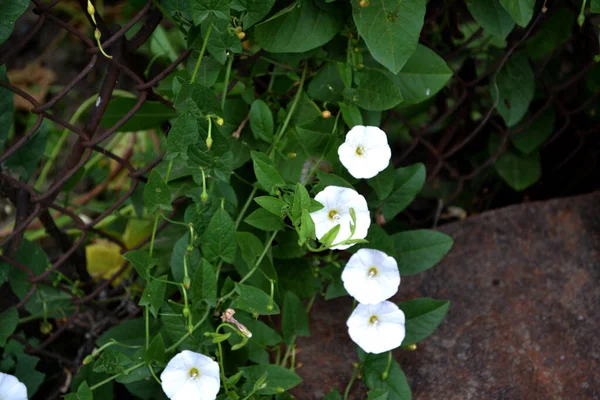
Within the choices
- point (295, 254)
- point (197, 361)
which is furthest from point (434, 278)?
point (197, 361)

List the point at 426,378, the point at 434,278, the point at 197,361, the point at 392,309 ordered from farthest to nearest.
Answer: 1. the point at 434,278
2. the point at 426,378
3. the point at 392,309
4. the point at 197,361

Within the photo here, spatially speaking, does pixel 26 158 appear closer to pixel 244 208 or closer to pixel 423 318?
pixel 244 208

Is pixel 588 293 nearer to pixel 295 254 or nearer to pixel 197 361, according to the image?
pixel 295 254

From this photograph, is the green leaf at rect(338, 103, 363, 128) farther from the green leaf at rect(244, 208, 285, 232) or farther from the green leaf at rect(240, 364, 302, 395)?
the green leaf at rect(240, 364, 302, 395)

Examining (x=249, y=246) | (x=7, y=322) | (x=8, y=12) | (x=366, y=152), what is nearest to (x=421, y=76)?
(x=366, y=152)

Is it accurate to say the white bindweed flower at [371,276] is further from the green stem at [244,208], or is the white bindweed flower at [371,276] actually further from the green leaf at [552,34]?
the green leaf at [552,34]
